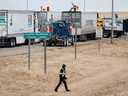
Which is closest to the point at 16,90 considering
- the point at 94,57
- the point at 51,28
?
the point at 94,57

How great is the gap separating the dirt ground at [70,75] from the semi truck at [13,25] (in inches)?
208

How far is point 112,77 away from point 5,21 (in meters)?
14.0

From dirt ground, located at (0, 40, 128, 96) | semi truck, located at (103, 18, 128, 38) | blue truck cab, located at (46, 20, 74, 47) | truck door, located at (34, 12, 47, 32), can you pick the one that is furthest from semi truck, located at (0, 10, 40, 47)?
semi truck, located at (103, 18, 128, 38)

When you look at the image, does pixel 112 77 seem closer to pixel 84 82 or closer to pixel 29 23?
pixel 84 82

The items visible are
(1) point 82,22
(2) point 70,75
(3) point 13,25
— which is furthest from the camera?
(1) point 82,22

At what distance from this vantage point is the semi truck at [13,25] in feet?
86.9

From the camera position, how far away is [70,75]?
16875 millimetres

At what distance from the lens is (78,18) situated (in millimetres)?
33781

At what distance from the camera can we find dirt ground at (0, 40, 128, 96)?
12469mm

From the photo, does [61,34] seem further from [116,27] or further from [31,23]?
[116,27]

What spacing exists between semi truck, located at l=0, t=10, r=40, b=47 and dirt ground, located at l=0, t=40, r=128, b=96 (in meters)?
5.29

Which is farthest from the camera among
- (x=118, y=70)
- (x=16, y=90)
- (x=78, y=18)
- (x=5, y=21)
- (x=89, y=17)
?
(x=89, y=17)

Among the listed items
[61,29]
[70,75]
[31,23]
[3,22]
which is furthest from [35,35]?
[31,23]

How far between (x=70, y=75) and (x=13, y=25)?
12.6m
